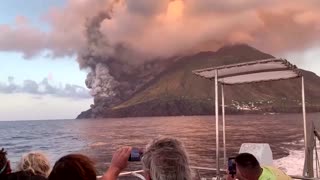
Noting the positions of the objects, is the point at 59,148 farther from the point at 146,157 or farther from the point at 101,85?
the point at 101,85

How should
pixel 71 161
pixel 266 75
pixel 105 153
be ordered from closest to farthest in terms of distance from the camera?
pixel 71 161
pixel 266 75
pixel 105 153

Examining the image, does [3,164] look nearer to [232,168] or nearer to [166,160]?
[166,160]

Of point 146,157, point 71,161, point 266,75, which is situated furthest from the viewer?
point 266,75

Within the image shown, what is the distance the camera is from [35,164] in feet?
9.64

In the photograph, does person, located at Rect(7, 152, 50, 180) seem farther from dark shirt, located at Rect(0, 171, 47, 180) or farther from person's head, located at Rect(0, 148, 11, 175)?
person's head, located at Rect(0, 148, 11, 175)

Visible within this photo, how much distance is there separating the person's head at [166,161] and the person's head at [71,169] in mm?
280

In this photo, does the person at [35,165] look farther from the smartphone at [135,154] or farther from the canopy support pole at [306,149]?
the canopy support pole at [306,149]

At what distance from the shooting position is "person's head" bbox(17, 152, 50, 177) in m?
2.91

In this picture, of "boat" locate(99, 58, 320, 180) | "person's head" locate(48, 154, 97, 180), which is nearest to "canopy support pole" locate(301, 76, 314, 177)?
"boat" locate(99, 58, 320, 180)

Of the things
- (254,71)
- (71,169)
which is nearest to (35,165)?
(71,169)

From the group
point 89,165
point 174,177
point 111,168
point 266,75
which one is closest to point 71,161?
point 89,165

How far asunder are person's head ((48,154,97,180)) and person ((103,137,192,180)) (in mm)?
280

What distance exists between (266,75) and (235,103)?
191618mm

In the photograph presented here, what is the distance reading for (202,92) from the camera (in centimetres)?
19600
